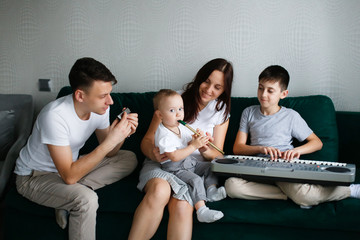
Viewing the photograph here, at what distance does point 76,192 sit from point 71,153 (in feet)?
0.66

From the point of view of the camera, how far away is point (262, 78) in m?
2.22

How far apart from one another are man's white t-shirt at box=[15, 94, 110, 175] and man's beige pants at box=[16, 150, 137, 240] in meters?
0.06

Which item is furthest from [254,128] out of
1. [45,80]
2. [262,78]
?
[45,80]

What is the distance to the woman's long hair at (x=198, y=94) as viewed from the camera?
7.20 feet

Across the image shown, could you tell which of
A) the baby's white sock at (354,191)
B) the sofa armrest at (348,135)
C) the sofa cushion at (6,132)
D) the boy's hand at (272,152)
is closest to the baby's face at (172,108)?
the boy's hand at (272,152)

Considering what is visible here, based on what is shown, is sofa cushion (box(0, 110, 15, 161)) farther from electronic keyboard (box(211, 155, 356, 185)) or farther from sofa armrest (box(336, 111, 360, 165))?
sofa armrest (box(336, 111, 360, 165))

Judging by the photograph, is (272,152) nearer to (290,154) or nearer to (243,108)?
(290,154)

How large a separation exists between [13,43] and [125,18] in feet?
3.11

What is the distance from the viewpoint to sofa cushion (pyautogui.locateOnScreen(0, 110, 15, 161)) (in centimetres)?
263

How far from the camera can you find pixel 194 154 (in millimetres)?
2225

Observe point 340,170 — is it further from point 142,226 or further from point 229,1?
point 229,1

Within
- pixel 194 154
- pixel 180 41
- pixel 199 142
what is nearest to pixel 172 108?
pixel 199 142

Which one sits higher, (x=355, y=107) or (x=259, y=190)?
(x=355, y=107)

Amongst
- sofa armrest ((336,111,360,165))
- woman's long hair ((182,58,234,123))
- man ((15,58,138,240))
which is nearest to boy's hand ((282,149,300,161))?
woman's long hair ((182,58,234,123))
